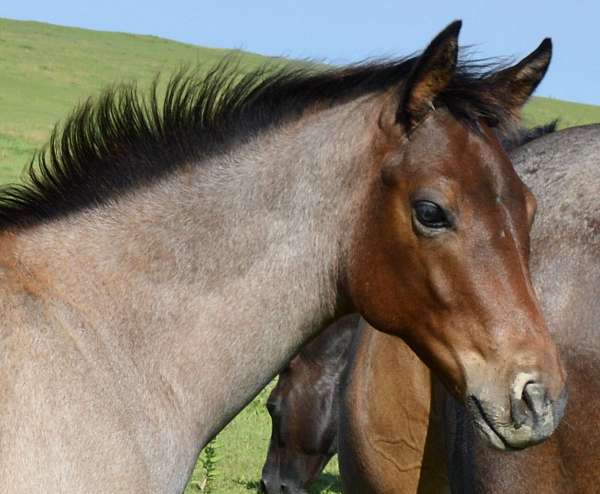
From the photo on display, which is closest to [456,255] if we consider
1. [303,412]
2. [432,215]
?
[432,215]

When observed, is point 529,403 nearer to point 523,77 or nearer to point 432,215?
point 432,215

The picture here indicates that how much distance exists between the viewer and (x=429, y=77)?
3.57 metres

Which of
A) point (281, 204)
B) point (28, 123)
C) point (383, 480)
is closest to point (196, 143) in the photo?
point (281, 204)

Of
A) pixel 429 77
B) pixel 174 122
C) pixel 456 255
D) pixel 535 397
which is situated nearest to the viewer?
pixel 535 397

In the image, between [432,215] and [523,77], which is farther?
[523,77]

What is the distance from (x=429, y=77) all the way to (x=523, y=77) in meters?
0.51

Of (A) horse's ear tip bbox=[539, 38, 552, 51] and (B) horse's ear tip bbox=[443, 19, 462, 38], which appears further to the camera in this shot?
(A) horse's ear tip bbox=[539, 38, 552, 51]

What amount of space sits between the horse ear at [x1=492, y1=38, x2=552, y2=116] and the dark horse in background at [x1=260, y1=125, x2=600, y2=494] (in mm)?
437

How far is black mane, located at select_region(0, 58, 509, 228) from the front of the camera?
147 inches

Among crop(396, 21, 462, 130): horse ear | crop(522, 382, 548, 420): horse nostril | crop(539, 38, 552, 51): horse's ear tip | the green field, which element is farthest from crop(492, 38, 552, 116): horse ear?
the green field

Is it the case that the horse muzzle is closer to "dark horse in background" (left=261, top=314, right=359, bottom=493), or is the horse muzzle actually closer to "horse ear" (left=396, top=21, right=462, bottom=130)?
"horse ear" (left=396, top=21, right=462, bottom=130)

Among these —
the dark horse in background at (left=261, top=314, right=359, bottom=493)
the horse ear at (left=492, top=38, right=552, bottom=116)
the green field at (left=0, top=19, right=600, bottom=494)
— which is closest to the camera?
the horse ear at (left=492, top=38, right=552, bottom=116)

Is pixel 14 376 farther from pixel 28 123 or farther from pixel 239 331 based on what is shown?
pixel 28 123

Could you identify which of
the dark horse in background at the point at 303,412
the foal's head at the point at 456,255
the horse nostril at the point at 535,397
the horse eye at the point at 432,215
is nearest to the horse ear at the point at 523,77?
the foal's head at the point at 456,255
